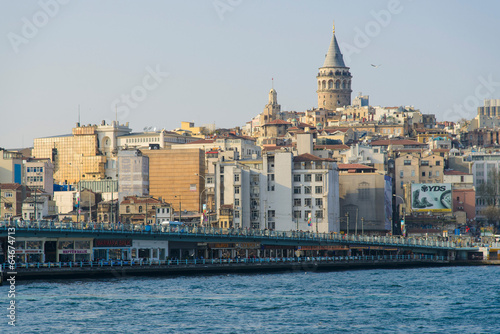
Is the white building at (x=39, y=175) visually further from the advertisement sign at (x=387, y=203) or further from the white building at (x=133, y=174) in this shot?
the advertisement sign at (x=387, y=203)

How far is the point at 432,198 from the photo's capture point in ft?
513

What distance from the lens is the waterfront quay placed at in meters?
93.5

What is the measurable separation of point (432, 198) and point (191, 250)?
190 feet

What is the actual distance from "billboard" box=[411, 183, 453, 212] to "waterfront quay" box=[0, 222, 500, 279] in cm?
2944

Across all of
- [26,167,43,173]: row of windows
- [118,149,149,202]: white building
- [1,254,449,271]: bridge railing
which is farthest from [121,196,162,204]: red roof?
[1,254,449,271]: bridge railing

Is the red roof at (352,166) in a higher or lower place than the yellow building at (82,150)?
lower

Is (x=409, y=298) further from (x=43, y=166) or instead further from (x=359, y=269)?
(x=43, y=166)

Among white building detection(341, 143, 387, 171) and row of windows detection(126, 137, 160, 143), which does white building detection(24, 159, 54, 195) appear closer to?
row of windows detection(126, 137, 160, 143)

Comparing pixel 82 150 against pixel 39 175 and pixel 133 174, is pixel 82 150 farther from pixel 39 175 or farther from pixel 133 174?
pixel 133 174

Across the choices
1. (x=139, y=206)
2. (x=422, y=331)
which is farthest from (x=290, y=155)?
(x=422, y=331)

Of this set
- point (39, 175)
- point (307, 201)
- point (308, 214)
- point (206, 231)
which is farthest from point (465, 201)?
point (39, 175)

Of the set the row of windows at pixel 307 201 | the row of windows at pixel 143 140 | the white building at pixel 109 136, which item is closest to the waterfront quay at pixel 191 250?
the row of windows at pixel 307 201

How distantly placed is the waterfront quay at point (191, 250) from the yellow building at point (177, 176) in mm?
39648

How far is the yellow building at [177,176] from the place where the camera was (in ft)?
507
